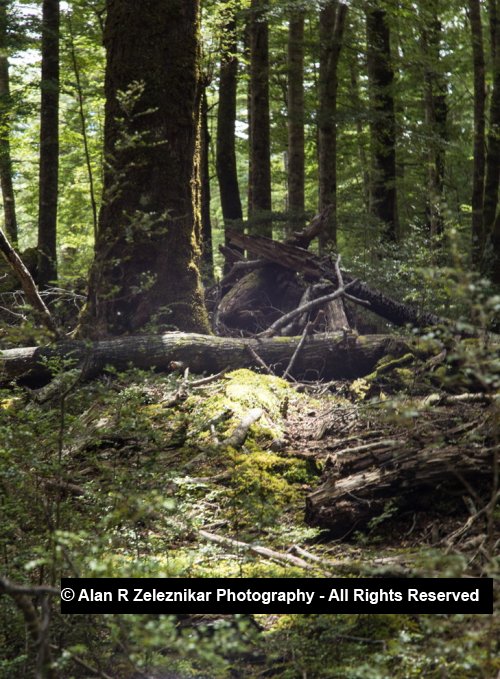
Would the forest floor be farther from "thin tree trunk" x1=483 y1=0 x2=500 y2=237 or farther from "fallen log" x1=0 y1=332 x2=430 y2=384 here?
"thin tree trunk" x1=483 y1=0 x2=500 y2=237

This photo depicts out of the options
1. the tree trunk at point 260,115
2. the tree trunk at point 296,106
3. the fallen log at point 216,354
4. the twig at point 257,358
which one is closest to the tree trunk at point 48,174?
the tree trunk at point 260,115

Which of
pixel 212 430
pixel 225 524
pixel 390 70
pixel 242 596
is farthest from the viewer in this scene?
pixel 390 70

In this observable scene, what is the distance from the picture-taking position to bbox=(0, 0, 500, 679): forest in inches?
114

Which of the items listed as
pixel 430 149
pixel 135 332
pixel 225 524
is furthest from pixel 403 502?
pixel 430 149

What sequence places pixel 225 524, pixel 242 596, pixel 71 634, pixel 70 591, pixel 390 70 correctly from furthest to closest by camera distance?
pixel 390 70 → pixel 225 524 → pixel 242 596 → pixel 71 634 → pixel 70 591

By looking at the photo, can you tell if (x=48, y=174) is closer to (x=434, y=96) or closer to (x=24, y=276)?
(x=24, y=276)

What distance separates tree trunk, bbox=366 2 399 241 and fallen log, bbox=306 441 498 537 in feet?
32.5

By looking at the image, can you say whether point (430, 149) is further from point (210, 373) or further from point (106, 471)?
point (106, 471)

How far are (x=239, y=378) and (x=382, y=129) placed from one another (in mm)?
8890

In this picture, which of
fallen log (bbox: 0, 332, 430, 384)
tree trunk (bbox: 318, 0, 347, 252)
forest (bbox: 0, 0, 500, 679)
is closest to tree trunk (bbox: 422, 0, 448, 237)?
forest (bbox: 0, 0, 500, 679)

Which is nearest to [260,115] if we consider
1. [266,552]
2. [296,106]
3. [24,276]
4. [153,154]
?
[296,106]

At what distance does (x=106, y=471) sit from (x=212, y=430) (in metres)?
1.83

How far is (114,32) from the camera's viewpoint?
8.00 metres

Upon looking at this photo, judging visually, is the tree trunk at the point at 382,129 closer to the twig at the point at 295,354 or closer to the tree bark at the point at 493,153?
the tree bark at the point at 493,153
